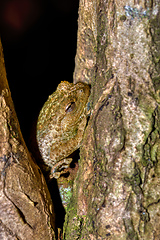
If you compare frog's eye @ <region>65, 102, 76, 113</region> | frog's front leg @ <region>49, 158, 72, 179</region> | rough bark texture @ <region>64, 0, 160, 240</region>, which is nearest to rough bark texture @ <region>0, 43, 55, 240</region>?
rough bark texture @ <region>64, 0, 160, 240</region>

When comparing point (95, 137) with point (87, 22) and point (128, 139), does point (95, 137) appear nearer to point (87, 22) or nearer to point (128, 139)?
point (128, 139)

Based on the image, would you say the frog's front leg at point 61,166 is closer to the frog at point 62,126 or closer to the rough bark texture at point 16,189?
the frog at point 62,126

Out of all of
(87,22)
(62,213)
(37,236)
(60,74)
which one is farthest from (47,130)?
(60,74)

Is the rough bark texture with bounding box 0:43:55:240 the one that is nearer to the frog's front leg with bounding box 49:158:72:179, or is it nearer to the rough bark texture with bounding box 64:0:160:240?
the rough bark texture with bounding box 64:0:160:240

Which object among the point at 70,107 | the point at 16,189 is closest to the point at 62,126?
the point at 70,107

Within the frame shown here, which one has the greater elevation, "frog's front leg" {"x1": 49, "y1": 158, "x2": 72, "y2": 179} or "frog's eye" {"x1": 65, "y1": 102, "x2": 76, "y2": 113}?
"frog's eye" {"x1": 65, "y1": 102, "x2": 76, "y2": 113}

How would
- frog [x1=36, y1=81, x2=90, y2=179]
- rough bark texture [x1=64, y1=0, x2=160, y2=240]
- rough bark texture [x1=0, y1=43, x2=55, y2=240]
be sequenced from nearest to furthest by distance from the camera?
1. rough bark texture [x1=64, y1=0, x2=160, y2=240]
2. rough bark texture [x1=0, y1=43, x2=55, y2=240]
3. frog [x1=36, y1=81, x2=90, y2=179]

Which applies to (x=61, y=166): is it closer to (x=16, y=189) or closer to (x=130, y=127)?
(x=16, y=189)
